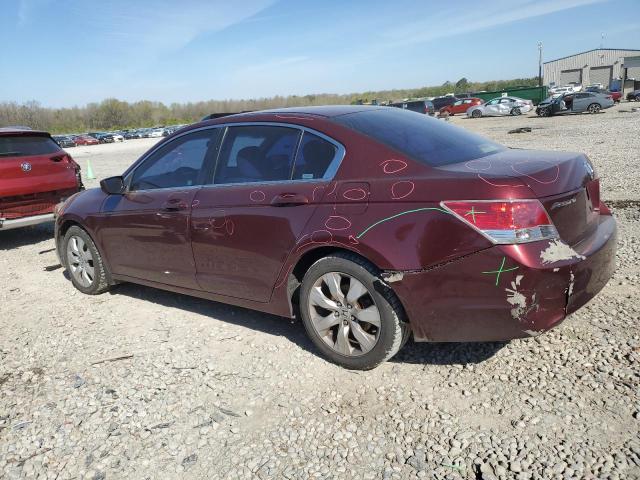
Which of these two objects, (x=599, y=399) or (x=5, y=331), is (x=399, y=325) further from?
(x=5, y=331)

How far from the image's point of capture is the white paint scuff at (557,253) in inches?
106

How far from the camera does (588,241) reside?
10.0ft

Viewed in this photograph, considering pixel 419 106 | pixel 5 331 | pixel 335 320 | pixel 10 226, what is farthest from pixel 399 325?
pixel 419 106

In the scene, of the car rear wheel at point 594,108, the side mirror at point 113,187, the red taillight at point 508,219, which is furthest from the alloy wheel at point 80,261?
the car rear wheel at point 594,108

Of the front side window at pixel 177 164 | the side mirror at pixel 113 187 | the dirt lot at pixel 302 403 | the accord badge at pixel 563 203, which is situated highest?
Result: the front side window at pixel 177 164

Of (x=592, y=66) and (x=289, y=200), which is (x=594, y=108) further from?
(x=592, y=66)

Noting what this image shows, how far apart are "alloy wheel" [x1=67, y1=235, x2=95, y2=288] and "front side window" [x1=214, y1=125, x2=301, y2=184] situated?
7.02 feet

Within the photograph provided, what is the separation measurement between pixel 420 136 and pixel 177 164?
2.08 m

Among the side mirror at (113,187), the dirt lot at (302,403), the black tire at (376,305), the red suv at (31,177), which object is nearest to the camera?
the dirt lot at (302,403)

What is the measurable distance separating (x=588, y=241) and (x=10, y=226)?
7.33 meters

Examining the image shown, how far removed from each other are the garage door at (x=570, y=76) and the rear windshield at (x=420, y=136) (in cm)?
8740

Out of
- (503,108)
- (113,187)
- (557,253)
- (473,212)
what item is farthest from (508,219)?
(503,108)

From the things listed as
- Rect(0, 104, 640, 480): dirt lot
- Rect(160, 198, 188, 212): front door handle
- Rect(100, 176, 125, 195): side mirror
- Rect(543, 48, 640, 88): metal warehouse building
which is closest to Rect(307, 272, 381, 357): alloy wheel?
Rect(0, 104, 640, 480): dirt lot

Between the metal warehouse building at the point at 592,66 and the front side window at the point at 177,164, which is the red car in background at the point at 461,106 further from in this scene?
the front side window at the point at 177,164
